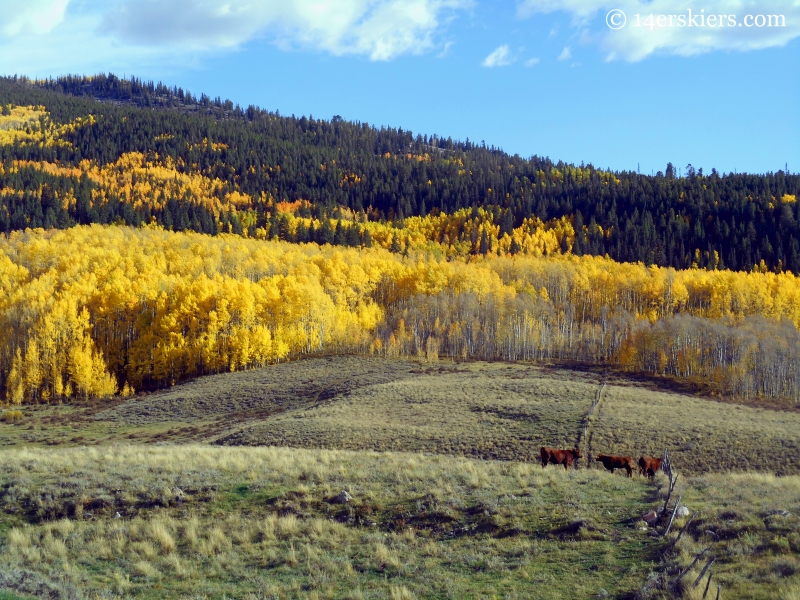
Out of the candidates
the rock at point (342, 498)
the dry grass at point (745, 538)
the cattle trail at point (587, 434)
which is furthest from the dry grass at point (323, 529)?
the cattle trail at point (587, 434)

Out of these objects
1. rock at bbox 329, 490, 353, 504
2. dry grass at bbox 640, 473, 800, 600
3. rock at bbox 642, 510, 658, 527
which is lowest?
rock at bbox 329, 490, 353, 504

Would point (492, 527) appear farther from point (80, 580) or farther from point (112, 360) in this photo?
point (112, 360)

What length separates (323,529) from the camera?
598 inches

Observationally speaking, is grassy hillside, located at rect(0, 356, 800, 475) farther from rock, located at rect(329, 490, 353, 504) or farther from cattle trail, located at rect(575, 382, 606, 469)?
rock, located at rect(329, 490, 353, 504)

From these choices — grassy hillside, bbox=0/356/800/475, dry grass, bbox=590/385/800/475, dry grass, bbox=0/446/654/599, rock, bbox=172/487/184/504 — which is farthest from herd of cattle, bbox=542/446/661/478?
rock, bbox=172/487/184/504

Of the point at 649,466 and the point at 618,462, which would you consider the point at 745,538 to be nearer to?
the point at 649,466

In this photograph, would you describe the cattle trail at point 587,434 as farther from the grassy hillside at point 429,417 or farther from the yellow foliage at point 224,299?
the yellow foliage at point 224,299

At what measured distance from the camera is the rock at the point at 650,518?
14.9m

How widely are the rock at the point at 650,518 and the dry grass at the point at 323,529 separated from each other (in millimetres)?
457

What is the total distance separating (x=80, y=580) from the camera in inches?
482

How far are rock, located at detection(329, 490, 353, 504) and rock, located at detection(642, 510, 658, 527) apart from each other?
24.0 ft

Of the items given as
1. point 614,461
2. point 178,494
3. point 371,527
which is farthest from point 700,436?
point 178,494

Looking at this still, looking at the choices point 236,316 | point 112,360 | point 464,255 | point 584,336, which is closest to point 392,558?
point 236,316

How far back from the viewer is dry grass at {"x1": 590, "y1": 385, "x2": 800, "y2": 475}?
3155cm
